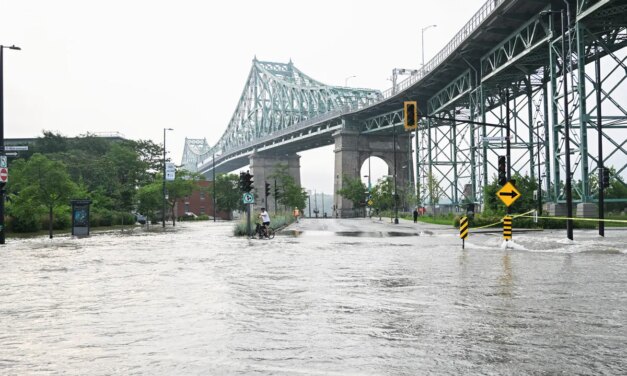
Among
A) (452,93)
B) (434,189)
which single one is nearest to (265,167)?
(434,189)

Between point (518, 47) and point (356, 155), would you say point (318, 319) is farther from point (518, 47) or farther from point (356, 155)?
point (356, 155)

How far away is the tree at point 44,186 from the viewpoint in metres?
34.9

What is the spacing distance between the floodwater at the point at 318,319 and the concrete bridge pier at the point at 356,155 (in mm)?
78711

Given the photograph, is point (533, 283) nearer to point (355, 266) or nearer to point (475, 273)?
point (475, 273)

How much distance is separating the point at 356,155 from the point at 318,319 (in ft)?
289

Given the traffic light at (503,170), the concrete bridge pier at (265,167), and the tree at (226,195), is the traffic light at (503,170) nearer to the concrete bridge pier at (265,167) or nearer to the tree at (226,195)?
the tree at (226,195)

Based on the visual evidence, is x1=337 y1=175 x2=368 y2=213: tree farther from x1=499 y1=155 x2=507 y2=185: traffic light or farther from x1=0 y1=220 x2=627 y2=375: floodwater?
x1=0 y1=220 x2=627 y2=375: floodwater

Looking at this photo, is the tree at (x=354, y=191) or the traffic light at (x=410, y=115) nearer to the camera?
the traffic light at (x=410, y=115)

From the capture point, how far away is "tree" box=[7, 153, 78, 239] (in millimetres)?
34875

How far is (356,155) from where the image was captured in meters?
95.7

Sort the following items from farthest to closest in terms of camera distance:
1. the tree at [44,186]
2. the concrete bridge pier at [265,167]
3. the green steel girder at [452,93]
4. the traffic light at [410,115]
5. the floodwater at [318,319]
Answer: the concrete bridge pier at [265,167] → the green steel girder at [452,93] → the tree at [44,186] → the traffic light at [410,115] → the floodwater at [318,319]

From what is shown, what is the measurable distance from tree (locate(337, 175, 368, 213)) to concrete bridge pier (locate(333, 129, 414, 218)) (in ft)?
2.12

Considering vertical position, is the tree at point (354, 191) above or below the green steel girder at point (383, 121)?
below

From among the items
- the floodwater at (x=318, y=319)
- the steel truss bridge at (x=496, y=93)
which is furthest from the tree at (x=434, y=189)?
the floodwater at (x=318, y=319)
